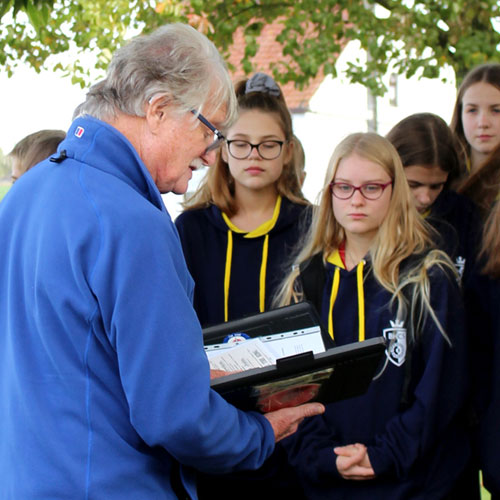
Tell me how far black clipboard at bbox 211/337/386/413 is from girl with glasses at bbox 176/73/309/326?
3.90 feet

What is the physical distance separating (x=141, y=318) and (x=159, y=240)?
17 cm

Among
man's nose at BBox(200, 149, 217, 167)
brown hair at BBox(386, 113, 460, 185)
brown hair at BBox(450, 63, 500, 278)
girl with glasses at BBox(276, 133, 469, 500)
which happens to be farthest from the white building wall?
man's nose at BBox(200, 149, 217, 167)

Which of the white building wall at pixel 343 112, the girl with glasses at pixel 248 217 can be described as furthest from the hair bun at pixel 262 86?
the white building wall at pixel 343 112

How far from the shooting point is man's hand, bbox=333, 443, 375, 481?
2.62 meters

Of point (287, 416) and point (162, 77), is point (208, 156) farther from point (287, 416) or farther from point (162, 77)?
point (287, 416)

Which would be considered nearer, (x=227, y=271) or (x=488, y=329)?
(x=488, y=329)

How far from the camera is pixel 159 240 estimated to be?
1.54m

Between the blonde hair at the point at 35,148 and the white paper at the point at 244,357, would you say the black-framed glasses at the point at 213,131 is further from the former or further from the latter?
the blonde hair at the point at 35,148

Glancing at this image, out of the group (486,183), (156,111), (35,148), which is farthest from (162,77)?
(35,148)

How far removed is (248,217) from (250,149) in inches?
13.4

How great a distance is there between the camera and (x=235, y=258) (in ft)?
10.9

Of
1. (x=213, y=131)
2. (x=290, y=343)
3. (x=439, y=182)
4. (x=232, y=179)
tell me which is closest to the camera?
(x=213, y=131)

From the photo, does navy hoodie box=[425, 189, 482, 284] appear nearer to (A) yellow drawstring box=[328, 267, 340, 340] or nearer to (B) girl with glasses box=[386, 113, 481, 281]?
(B) girl with glasses box=[386, 113, 481, 281]

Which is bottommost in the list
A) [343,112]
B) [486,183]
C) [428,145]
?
[486,183]
